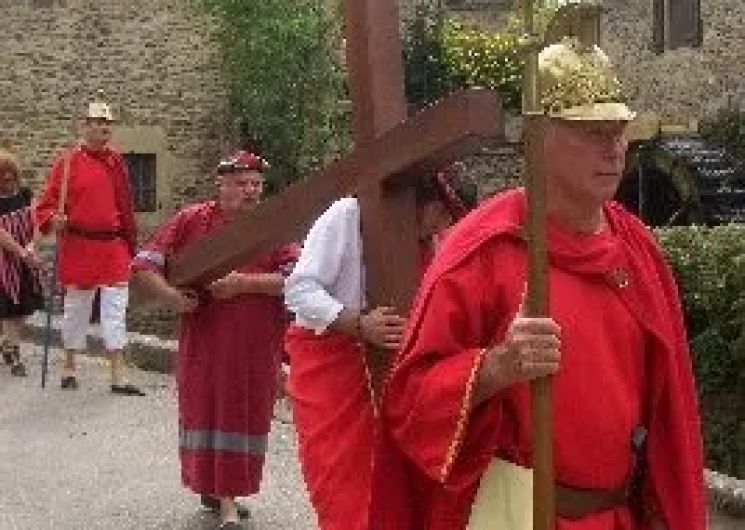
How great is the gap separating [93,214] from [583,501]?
715 centimetres

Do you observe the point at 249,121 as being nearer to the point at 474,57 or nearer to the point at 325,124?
the point at 325,124

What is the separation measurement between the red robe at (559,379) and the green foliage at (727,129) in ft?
50.6

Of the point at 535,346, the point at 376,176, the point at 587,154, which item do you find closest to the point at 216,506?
the point at 376,176

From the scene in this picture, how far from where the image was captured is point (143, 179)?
2000 cm

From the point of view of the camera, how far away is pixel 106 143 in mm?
10469

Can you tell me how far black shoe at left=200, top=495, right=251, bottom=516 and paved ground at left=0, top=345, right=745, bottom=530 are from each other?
45 mm

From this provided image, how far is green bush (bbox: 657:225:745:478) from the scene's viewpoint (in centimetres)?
992

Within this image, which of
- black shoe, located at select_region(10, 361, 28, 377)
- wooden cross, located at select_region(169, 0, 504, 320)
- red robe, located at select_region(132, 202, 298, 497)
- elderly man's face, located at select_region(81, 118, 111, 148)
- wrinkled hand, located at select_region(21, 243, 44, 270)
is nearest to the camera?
wooden cross, located at select_region(169, 0, 504, 320)

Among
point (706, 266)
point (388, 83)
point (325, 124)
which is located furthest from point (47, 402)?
point (325, 124)

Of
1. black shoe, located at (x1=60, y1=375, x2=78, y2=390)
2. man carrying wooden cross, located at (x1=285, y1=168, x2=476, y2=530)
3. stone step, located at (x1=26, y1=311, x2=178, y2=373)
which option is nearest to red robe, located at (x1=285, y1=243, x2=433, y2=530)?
man carrying wooden cross, located at (x1=285, y1=168, x2=476, y2=530)

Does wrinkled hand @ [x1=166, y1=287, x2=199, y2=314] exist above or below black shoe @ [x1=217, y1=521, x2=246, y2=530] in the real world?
above

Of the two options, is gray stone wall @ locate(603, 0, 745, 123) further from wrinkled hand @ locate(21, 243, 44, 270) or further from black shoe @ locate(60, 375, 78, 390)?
black shoe @ locate(60, 375, 78, 390)

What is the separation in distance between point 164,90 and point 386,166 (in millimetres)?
15707

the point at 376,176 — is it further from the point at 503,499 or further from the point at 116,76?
the point at 116,76
